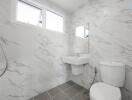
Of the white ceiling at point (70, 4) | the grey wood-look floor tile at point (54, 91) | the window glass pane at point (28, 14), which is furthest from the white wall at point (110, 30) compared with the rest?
the window glass pane at point (28, 14)

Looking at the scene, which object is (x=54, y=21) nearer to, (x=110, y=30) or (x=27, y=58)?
(x=27, y=58)

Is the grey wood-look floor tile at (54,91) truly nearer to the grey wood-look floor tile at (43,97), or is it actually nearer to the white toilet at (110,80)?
the grey wood-look floor tile at (43,97)

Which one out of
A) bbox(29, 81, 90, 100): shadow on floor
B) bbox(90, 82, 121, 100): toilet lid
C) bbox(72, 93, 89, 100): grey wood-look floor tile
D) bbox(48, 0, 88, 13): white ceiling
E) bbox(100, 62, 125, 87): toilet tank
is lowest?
bbox(72, 93, 89, 100): grey wood-look floor tile

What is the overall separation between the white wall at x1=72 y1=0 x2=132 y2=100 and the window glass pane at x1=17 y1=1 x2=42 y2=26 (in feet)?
4.06

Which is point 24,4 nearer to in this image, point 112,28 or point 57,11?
point 57,11

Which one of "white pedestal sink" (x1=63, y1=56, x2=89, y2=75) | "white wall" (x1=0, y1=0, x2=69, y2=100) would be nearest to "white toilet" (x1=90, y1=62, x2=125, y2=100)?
"white pedestal sink" (x1=63, y1=56, x2=89, y2=75)

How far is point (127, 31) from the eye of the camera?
1.26 m

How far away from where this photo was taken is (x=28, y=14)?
1523mm

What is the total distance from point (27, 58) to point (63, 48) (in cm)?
103

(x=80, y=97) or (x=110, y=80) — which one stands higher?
(x=110, y=80)

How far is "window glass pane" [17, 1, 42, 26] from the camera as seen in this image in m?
1.39

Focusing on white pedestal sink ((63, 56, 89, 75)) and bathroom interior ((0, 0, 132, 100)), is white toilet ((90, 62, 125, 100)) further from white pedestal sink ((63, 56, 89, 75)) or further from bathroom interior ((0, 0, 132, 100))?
white pedestal sink ((63, 56, 89, 75))

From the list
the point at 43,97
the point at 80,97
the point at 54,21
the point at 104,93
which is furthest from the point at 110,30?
the point at 43,97

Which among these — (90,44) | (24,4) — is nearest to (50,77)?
(90,44)
